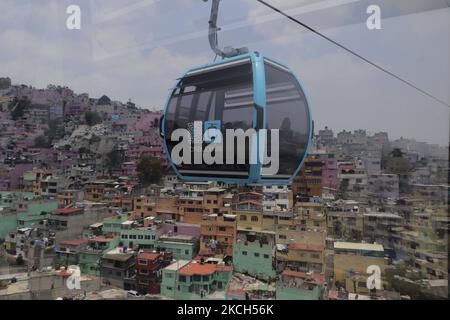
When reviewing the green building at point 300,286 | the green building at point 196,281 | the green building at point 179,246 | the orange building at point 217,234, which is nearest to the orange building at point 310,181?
the orange building at point 217,234

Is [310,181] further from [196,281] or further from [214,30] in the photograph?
[214,30]

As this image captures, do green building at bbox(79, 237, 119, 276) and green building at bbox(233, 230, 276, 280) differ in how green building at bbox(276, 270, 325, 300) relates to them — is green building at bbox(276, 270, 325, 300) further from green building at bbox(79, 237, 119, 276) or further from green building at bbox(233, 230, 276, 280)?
green building at bbox(79, 237, 119, 276)

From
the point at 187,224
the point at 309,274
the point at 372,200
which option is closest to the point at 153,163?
the point at 187,224

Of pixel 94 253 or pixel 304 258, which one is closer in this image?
pixel 304 258

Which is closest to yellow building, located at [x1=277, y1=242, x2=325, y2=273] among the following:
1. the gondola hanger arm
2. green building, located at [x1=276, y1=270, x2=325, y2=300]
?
green building, located at [x1=276, y1=270, x2=325, y2=300]

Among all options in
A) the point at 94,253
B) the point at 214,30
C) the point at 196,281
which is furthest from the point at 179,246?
the point at 214,30
